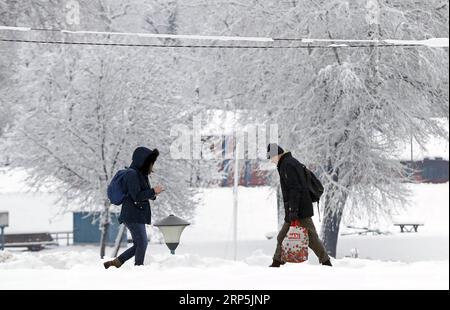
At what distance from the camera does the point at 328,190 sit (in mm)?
23797

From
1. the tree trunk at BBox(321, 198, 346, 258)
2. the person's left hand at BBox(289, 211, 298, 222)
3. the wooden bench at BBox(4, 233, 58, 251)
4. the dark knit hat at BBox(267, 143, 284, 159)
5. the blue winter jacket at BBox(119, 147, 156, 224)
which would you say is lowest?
the wooden bench at BBox(4, 233, 58, 251)

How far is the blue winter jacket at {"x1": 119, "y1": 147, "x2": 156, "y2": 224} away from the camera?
10.2 m

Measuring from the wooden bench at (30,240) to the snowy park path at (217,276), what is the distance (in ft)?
86.9

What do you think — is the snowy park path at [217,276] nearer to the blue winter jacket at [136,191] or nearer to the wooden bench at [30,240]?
the blue winter jacket at [136,191]

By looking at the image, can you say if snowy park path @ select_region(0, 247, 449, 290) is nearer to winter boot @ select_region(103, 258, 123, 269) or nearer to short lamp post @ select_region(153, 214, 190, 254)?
winter boot @ select_region(103, 258, 123, 269)

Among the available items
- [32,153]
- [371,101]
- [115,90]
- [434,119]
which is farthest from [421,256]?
[32,153]

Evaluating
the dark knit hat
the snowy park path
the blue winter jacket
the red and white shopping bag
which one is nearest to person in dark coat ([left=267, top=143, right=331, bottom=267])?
the dark knit hat

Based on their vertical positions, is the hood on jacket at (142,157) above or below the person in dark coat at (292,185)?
above

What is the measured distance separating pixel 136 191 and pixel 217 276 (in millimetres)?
1245

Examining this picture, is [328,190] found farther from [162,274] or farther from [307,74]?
[162,274]

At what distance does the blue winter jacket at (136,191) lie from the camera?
33.6 feet

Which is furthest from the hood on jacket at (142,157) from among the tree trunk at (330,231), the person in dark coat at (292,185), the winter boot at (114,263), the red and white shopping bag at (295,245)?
the tree trunk at (330,231)

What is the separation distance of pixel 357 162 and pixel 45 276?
14.7m

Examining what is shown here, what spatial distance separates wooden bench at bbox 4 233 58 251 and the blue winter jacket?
27.8 metres
